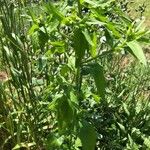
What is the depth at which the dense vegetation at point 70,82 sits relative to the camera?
80.4 inches

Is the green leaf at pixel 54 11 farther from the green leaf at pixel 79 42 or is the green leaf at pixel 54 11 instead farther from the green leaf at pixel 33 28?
the green leaf at pixel 33 28

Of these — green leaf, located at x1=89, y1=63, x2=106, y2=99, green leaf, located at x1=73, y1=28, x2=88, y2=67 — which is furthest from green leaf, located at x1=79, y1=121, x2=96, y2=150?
green leaf, located at x1=73, y1=28, x2=88, y2=67

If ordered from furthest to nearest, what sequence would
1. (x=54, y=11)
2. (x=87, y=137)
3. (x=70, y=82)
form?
(x=70, y=82) < (x=87, y=137) < (x=54, y=11)

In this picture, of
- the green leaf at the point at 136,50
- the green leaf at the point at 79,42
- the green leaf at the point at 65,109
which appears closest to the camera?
the green leaf at the point at 136,50

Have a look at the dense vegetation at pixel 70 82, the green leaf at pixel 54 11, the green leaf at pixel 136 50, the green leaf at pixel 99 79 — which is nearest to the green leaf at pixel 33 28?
the dense vegetation at pixel 70 82

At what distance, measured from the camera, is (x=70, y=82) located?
271 cm

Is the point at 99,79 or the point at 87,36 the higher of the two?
the point at 87,36

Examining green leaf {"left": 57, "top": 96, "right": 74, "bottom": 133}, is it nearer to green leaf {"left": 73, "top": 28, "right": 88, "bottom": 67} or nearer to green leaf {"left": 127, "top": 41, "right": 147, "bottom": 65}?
green leaf {"left": 73, "top": 28, "right": 88, "bottom": 67}

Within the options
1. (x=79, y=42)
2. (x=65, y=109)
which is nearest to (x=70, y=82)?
(x=65, y=109)

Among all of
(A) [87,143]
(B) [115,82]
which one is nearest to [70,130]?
(A) [87,143]

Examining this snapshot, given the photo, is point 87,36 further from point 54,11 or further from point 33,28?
point 33,28

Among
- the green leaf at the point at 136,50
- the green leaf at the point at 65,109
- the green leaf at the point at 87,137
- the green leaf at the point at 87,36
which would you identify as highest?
the green leaf at the point at 87,36

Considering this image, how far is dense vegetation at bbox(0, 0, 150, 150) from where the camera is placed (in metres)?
2.04

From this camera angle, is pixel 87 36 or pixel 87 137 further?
pixel 87 137
